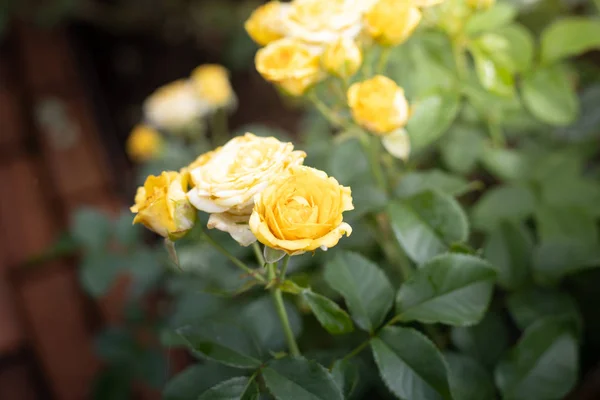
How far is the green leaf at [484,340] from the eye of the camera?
1.92 feet

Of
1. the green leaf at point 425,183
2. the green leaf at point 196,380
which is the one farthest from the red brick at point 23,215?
the green leaf at point 425,183

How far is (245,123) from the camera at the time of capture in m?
1.58

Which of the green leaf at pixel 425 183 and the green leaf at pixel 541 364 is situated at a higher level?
the green leaf at pixel 425 183

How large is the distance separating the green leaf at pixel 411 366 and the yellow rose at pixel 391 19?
278 mm

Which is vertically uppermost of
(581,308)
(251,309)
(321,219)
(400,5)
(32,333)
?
(400,5)

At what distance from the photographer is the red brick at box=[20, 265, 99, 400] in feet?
3.98

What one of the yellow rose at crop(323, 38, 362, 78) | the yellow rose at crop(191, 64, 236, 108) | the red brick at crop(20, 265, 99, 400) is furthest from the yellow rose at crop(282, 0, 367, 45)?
the red brick at crop(20, 265, 99, 400)

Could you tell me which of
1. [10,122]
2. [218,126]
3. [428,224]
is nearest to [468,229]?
[428,224]

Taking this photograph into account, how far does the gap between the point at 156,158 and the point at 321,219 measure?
65cm

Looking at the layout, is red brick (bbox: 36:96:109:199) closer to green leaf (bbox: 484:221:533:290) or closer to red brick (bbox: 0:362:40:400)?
red brick (bbox: 0:362:40:400)

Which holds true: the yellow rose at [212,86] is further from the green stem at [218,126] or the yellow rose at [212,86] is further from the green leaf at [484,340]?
the green leaf at [484,340]

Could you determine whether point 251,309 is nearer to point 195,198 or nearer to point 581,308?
point 195,198

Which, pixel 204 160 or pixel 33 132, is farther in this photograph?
pixel 33 132

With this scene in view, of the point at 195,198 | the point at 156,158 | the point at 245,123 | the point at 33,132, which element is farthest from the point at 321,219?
the point at 33,132
